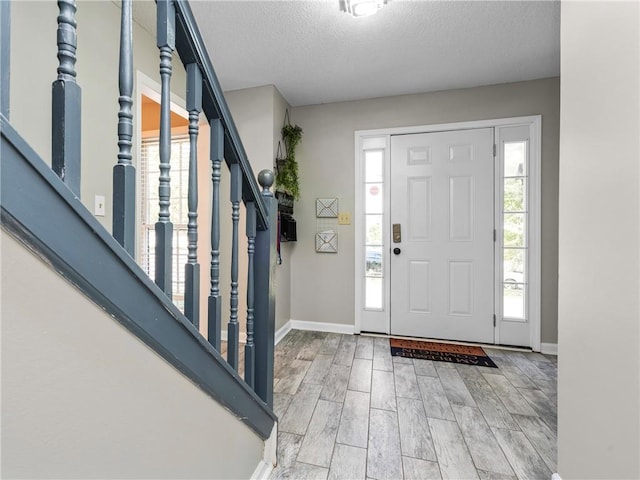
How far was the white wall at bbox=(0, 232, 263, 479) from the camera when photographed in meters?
0.45

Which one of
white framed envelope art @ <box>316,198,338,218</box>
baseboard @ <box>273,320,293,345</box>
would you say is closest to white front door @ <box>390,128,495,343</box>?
white framed envelope art @ <box>316,198,338,218</box>

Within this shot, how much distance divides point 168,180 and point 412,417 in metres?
1.82

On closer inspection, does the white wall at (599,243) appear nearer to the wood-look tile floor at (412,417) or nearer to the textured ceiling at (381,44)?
the wood-look tile floor at (412,417)

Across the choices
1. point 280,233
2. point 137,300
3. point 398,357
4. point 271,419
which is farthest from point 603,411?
point 280,233

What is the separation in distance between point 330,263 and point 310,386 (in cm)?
144

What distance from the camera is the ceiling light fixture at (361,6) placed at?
1842 millimetres

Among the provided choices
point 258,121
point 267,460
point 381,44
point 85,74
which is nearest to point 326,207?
point 258,121

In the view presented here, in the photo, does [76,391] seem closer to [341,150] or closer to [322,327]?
[322,327]

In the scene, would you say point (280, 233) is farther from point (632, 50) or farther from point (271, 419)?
point (632, 50)


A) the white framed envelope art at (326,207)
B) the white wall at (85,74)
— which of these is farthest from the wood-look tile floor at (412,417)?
the white wall at (85,74)

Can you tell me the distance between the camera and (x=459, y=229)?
2.98 metres

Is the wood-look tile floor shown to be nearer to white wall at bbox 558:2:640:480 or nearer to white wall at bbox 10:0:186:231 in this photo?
white wall at bbox 558:2:640:480

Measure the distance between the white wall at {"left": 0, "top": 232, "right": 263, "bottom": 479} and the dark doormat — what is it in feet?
7.49

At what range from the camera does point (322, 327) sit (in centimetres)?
334
